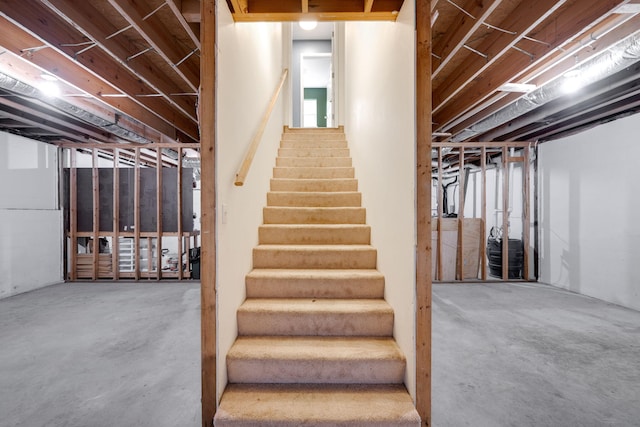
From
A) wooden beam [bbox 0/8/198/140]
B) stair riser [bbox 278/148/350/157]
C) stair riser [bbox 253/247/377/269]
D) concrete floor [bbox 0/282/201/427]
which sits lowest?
concrete floor [bbox 0/282/201/427]

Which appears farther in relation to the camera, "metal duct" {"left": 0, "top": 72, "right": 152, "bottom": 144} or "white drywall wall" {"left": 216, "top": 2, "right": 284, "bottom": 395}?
"metal duct" {"left": 0, "top": 72, "right": 152, "bottom": 144}

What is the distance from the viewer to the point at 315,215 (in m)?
3.34

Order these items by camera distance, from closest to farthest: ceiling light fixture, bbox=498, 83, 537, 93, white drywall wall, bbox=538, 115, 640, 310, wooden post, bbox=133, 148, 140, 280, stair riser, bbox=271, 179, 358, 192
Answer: ceiling light fixture, bbox=498, 83, 537, 93 < stair riser, bbox=271, 179, 358, 192 < white drywall wall, bbox=538, 115, 640, 310 < wooden post, bbox=133, 148, 140, 280

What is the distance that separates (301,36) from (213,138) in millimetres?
7693

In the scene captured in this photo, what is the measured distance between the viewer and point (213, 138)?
1.73m

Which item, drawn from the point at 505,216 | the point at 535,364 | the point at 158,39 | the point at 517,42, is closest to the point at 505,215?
the point at 505,216

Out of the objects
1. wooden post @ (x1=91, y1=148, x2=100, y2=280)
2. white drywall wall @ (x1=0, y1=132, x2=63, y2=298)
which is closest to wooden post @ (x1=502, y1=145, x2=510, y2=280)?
wooden post @ (x1=91, y1=148, x2=100, y2=280)

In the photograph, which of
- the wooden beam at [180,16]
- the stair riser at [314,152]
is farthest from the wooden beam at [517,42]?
the wooden beam at [180,16]

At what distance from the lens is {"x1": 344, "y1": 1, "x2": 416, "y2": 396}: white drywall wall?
185cm

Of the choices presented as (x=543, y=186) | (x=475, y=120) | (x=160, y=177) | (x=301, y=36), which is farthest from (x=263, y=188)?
(x=301, y=36)

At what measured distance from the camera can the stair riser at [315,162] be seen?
4336 mm

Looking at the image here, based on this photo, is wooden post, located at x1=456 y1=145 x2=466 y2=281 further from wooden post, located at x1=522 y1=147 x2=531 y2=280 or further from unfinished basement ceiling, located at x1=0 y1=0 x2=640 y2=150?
wooden post, located at x1=522 y1=147 x2=531 y2=280

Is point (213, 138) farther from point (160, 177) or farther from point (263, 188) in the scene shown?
point (160, 177)

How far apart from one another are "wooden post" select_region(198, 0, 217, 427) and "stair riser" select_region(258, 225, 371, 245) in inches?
52.5
